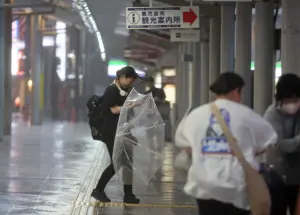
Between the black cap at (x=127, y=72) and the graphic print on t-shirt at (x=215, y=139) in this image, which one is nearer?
the graphic print on t-shirt at (x=215, y=139)

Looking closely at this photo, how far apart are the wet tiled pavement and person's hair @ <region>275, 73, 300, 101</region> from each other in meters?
3.49

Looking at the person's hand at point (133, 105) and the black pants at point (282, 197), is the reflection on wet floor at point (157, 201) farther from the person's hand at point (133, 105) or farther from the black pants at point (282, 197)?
the black pants at point (282, 197)

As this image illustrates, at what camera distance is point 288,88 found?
502cm

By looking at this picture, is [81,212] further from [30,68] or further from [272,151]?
[30,68]

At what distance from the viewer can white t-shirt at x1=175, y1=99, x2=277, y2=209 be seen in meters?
4.28

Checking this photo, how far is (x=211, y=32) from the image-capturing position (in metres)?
15.9

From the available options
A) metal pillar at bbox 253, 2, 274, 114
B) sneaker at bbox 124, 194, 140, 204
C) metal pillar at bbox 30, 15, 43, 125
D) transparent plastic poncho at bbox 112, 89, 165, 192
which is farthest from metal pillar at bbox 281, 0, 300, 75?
metal pillar at bbox 30, 15, 43, 125

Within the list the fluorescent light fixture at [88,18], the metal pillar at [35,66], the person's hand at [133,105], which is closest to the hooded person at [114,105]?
the person's hand at [133,105]

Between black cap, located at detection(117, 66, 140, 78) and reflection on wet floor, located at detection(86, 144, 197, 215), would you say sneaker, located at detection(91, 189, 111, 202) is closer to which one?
reflection on wet floor, located at detection(86, 144, 197, 215)

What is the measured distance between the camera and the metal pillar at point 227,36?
13031 mm

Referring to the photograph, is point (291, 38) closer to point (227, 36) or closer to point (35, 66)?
point (227, 36)

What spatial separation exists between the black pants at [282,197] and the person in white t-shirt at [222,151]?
0.76 m

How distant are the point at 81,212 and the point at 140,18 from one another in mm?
5890

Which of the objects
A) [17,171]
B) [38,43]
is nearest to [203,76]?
[17,171]
